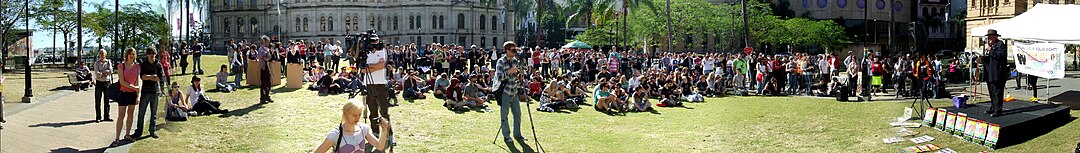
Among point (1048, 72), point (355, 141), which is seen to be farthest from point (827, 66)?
point (355, 141)

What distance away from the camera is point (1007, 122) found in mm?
13453

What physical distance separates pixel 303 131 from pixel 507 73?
3.26m

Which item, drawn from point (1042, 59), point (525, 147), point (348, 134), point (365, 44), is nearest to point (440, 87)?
point (365, 44)

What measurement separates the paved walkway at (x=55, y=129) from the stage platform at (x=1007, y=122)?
11.0 m

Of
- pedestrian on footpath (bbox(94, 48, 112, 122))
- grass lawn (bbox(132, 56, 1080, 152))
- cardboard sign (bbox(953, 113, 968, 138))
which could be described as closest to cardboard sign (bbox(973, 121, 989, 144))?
grass lawn (bbox(132, 56, 1080, 152))

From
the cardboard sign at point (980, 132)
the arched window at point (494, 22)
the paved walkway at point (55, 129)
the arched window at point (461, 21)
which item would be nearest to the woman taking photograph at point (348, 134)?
the paved walkway at point (55, 129)

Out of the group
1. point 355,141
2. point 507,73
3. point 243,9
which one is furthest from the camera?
point 243,9

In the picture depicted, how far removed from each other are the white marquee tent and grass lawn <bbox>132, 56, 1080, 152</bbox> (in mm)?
2204

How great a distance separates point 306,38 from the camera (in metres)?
89.3

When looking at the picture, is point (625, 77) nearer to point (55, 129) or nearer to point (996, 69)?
point (996, 69)

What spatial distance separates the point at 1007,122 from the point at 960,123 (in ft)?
2.56

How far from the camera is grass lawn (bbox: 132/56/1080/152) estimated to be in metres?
12.5

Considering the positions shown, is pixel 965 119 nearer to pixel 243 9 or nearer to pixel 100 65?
pixel 100 65

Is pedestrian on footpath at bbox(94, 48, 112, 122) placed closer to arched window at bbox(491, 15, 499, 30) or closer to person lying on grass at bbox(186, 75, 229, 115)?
person lying on grass at bbox(186, 75, 229, 115)
